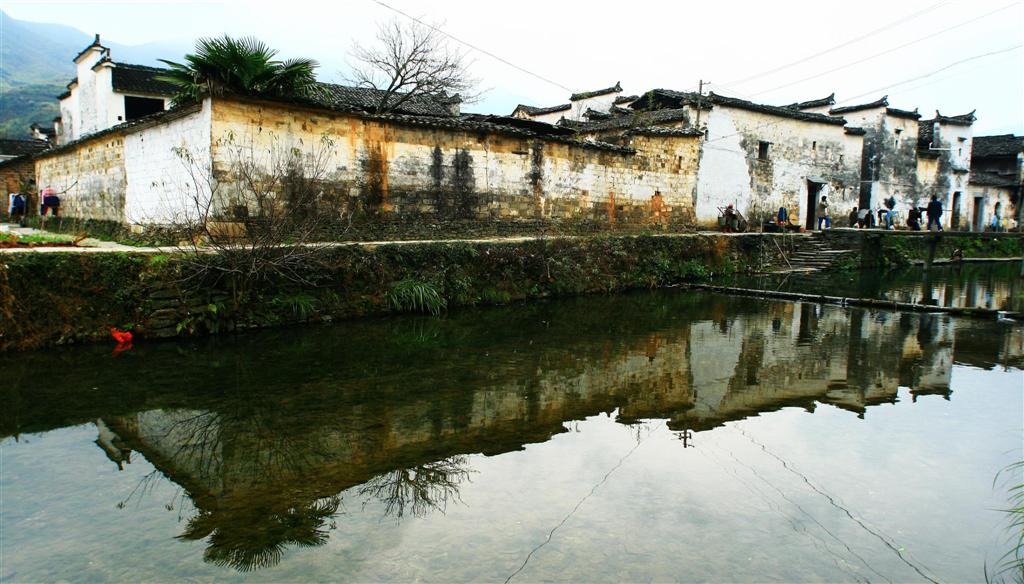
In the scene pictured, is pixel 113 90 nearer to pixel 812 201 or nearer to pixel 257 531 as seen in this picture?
pixel 257 531

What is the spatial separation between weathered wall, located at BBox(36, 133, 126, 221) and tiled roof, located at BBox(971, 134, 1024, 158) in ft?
136

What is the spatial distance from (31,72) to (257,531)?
138 m

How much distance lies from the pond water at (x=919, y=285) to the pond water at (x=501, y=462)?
649 centimetres

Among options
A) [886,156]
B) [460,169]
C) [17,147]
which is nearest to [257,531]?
[460,169]

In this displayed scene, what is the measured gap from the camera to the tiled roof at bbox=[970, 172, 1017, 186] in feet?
104

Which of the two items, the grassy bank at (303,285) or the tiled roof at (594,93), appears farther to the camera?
the tiled roof at (594,93)

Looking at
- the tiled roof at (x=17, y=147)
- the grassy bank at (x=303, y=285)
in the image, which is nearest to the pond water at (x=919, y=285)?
the grassy bank at (x=303, y=285)

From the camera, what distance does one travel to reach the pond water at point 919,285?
14078 mm

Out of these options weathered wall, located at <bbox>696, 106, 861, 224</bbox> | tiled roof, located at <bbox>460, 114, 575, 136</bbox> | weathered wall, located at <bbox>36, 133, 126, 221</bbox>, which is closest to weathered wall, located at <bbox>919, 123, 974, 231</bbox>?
weathered wall, located at <bbox>696, 106, 861, 224</bbox>

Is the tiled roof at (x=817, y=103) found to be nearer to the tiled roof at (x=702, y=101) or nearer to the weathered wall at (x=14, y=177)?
the tiled roof at (x=702, y=101)

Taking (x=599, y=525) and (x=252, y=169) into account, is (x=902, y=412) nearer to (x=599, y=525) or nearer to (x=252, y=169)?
(x=599, y=525)

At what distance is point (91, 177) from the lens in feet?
48.1

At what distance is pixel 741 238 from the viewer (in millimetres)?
18453

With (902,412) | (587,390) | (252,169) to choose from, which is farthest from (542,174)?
(902,412)
